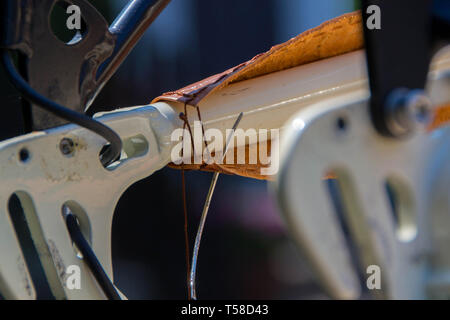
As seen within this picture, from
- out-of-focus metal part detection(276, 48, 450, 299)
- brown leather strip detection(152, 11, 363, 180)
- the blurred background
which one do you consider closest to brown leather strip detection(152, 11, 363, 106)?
brown leather strip detection(152, 11, 363, 180)

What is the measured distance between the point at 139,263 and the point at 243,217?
0.65 metres

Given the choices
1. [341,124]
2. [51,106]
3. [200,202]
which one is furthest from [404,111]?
[200,202]

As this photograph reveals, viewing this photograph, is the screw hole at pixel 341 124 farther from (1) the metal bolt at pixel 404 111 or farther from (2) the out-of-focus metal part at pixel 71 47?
(2) the out-of-focus metal part at pixel 71 47

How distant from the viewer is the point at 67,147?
62cm

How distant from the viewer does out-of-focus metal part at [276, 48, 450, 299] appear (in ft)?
1.13

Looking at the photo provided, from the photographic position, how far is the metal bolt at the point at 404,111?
14.8 inches

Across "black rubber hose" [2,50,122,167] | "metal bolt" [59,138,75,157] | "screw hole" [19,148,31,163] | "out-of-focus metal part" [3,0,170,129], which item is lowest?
"screw hole" [19,148,31,163]

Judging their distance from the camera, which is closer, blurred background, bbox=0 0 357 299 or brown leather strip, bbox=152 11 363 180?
brown leather strip, bbox=152 11 363 180

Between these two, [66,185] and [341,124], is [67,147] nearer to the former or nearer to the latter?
[66,185]

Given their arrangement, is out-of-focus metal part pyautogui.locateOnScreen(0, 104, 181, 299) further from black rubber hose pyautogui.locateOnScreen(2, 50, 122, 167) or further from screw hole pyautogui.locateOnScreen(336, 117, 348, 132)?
screw hole pyautogui.locateOnScreen(336, 117, 348, 132)

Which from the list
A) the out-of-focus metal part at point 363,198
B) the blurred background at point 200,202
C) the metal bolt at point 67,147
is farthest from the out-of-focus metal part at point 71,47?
the blurred background at point 200,202

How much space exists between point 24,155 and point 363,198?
359mm

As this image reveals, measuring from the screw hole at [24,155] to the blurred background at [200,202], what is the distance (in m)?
1.96
